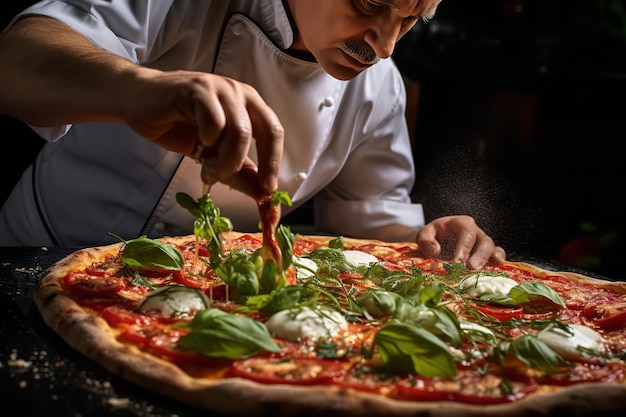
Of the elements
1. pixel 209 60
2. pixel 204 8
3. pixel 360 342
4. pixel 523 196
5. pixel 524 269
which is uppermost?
pixel 204 8

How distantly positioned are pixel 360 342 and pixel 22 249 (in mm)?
1016

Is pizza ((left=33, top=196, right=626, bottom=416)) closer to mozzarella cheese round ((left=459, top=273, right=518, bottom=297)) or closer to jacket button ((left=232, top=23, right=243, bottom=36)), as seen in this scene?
mozzarella cheese round ((left=459, top=273, right=518, bottom=297))

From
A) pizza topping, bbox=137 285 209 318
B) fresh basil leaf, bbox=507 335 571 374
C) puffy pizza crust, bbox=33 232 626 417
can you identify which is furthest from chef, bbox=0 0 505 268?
fresh basil leaf, bbox=507 335 571 374

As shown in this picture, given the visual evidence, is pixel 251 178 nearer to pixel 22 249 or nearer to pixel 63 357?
pixel 63 357

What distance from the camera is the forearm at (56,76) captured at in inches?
55.3

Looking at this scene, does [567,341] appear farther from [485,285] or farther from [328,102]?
[328,102]

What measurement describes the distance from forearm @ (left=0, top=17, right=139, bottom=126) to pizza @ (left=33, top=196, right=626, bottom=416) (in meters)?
0.26

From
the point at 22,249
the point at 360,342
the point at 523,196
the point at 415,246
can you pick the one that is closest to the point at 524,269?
the point at 415,246

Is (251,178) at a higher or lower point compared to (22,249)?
higher

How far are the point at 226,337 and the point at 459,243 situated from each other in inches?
43.6

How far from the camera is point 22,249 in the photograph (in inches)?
76.9

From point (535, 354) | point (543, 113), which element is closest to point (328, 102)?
point (535, 354)

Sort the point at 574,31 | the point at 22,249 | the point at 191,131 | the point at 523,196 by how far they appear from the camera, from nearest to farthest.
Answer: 1. the point at 191,131
2. the point at 22,249
3. the point at 523,196
4. the point at 574,31

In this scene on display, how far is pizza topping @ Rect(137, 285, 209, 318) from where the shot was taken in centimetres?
140
